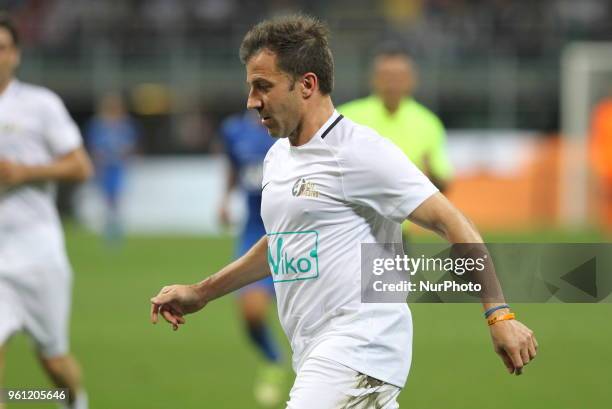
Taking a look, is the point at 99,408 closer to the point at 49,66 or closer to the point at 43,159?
the point at 43,159

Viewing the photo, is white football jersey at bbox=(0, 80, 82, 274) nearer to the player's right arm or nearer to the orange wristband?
the player's right arm

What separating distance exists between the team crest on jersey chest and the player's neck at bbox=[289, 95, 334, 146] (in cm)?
18

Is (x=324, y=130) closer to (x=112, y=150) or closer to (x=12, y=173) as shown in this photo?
(x=12, y=173)

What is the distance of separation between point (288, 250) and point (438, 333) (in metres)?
8.51

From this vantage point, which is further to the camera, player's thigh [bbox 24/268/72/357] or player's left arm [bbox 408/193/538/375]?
player's thigh [bbox 24/268/72/357]

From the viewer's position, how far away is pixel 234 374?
1036cm

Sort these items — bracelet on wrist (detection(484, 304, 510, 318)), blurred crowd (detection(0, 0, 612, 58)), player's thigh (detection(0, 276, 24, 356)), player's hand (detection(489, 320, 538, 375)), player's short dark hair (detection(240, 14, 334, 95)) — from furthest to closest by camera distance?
blurred crowd (detection(0, 0, 612, 58)) < player's thigh (detection(0, 276, 24, 356)) < player's short dark hair (detection(240, 14, 334, 95)) < bracelet on wrist (detection(484, 304, 510, 318)) < player's hand (detection(489, 320, 538, 375))

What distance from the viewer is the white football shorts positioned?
21.9 feet

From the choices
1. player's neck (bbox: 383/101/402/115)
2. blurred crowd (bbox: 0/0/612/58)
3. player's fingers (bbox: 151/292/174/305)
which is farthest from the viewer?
blurred crowd (bbox: 0/0/612/58)

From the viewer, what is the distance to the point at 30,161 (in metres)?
6.87

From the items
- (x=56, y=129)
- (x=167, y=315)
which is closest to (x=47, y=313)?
(x=56, y=129)

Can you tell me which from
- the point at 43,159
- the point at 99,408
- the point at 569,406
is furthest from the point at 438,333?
the point at 43,159

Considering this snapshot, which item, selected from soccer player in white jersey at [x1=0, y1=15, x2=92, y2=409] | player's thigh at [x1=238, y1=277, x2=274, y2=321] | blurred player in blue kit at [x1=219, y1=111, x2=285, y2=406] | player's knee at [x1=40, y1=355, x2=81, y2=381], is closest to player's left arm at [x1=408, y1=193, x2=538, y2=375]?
soccer player in white jersey at [x1=0, y1=15, x2=92, y2=409]

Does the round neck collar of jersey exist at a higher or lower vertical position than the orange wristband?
higher
